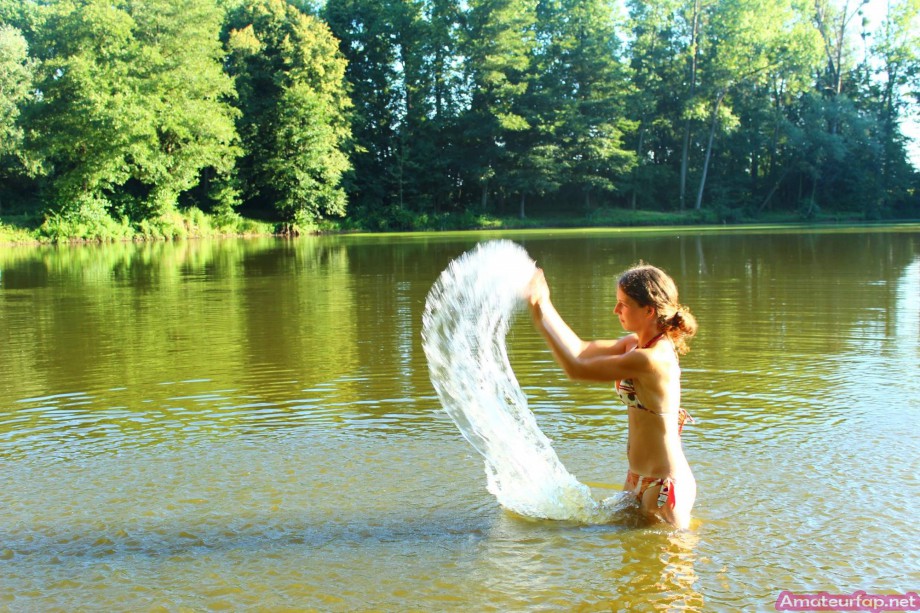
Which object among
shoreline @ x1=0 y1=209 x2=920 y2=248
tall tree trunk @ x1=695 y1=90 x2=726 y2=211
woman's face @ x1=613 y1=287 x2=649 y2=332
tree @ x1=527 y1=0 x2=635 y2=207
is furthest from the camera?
tall tree trunk @ x1=695 y1=90 x2=726 y2=211

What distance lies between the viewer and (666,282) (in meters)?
4.73

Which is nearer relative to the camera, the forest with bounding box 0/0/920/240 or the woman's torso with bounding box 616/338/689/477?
the woman's torso with bounding box 616/338/689/477

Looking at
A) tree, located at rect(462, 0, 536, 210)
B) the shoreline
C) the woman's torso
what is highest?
tree, located at rect(462, 0, 536, 210)

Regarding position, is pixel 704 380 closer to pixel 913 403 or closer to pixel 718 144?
pixel 913 403

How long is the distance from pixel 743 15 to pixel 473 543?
66.7 meters

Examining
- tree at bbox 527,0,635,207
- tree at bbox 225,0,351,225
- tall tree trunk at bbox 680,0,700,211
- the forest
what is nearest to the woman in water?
the forest

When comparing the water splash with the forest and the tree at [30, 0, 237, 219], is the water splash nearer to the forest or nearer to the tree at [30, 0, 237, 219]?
the tree at [30, 0, 237, 219]

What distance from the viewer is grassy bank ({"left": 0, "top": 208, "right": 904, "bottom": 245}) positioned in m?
45.9

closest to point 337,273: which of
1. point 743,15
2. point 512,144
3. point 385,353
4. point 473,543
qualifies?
point 385,353

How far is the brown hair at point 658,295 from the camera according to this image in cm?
471

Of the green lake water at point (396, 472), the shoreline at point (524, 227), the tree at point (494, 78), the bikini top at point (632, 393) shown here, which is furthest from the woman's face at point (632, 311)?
the tree at point (494, 78)

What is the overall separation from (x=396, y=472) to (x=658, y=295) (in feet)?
8.31

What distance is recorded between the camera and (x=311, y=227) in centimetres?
5856

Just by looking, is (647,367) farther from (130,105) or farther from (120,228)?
(130,105)
